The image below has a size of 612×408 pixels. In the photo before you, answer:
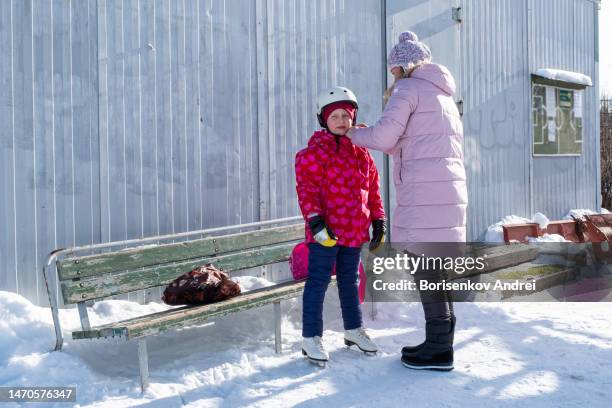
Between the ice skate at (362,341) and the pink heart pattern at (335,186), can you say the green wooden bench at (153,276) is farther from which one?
the pink heart pattern at (335,186)

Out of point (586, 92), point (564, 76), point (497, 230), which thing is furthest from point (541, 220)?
point (586, 92)

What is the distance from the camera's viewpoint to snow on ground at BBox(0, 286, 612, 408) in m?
3.54

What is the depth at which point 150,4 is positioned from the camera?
503 cm

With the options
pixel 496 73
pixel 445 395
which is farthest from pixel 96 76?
pixel 496 73

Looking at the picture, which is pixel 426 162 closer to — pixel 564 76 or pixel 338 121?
pixel 338 121

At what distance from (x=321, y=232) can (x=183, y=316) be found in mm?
903

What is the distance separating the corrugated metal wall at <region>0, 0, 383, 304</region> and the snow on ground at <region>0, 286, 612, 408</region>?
631mm

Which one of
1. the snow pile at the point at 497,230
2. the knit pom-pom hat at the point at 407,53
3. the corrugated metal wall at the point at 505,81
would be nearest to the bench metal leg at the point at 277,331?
the knit pom-pom hat at the point at 407,53

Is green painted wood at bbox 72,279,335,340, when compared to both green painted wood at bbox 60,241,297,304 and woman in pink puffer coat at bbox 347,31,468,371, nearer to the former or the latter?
green painted wood at bbox 60,241,297,304

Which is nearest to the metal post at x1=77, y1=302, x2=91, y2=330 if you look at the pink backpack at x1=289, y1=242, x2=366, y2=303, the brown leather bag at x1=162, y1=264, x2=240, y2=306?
the brown leather bag at x1=162, y1=264, x2=240, y2=306

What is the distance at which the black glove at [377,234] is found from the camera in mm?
4193

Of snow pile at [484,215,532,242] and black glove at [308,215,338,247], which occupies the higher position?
black glove at [308,215,338,247]

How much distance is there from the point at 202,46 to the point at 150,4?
545 mm

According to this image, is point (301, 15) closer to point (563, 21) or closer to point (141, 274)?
point (141, 274)
